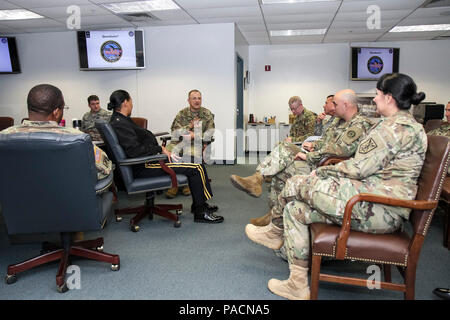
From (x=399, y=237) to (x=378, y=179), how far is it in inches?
12.1

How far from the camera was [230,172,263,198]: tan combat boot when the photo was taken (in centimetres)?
274

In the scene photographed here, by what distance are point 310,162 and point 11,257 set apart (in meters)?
2.46

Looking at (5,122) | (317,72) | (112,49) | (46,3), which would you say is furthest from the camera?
(317,72)

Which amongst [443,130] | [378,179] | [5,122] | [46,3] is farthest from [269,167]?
[5,122]

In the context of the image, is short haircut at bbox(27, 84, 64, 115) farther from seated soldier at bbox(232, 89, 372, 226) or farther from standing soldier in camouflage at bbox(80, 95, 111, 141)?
standing soldier in camouflage at bbox(80, 95, 111, 141)

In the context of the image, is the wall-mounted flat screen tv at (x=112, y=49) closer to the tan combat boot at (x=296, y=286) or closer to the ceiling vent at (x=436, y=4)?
the ceiling vent at (x=436, y=4)

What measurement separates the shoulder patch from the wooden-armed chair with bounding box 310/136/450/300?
259 millimetres

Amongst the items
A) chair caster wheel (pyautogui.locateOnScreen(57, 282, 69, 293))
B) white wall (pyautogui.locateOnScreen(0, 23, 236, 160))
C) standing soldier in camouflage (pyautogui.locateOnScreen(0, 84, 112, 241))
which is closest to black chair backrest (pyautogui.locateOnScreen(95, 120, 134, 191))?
standing soldier in camouflage (pyautogui.locateOnScreen(0, 84, 112, 241))

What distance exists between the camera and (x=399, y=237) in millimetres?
1642

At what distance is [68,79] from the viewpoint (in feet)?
20.4

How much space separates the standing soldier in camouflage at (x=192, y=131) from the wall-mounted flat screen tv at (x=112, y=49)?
5.85ft

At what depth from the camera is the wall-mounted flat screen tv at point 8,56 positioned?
19.7ft

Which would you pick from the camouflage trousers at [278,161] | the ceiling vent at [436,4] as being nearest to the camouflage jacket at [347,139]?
the camouflage trousers at [278,161]

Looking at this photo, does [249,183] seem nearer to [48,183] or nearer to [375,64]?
[48,183]
